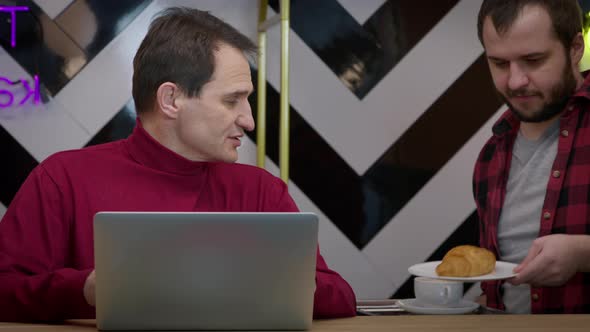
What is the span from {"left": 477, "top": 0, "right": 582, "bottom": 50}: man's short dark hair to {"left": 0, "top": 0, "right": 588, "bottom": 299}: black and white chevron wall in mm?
1000

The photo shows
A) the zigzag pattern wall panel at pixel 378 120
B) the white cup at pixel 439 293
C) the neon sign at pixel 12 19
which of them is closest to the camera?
the white cup at pixel 439 293

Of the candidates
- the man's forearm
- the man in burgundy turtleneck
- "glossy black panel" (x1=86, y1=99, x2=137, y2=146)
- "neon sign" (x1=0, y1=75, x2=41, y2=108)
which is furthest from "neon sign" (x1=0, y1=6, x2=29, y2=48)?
the man's forearm

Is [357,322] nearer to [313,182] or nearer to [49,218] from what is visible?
[49,218]

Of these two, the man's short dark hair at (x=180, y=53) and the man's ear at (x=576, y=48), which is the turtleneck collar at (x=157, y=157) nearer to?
the man's short dark hair at (x=180, y=53)

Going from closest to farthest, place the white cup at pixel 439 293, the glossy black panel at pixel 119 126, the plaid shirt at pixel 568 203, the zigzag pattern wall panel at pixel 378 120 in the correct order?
the white cup at pixel 439 293 < the plaid shirt at pixel 568 203 < the glossy black panel at pixel 119 126 < the zigzag pattern wall panel at pixel 378 120

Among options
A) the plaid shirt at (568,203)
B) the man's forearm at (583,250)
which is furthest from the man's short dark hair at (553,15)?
the man's forearm at (583,250)

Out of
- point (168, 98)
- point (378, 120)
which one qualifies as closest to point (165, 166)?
point (168, 98)

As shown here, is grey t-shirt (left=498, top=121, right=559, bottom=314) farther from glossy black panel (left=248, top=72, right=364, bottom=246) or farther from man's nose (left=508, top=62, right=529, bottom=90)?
glossy black panel (left=248, top=72, right=364, bottom=246)

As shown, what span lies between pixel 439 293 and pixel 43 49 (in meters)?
1.67

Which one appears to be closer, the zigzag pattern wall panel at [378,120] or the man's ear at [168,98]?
the man's ear at [168,98]

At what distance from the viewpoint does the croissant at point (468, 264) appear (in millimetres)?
1561

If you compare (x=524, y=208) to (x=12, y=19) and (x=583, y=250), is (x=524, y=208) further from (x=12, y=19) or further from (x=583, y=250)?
(x=12, y=19)

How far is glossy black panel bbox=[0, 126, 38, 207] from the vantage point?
8.37 feet

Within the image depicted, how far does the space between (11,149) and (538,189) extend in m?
1.70
